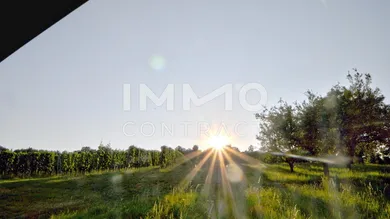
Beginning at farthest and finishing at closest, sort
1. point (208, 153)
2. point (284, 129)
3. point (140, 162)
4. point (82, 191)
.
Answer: point (208, 153), point (140, 162), point (284, 129), point (82, 191)

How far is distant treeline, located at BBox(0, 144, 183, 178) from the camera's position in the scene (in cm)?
1998

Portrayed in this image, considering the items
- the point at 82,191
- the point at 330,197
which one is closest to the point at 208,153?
the point at 82,191

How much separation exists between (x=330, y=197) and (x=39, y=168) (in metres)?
23.5

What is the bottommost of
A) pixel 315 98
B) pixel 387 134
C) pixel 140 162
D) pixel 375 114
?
pixel 140 162

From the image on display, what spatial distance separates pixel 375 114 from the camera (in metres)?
17.1

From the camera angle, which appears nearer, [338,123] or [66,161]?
[338,123]

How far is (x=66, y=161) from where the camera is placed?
74.3 ft

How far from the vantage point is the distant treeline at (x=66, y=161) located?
65.6 ft

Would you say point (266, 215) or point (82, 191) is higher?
point (266, 215)

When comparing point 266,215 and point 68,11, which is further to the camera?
point 266,215

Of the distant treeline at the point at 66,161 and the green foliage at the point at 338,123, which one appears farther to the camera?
the distant treeline at the point at 66,161

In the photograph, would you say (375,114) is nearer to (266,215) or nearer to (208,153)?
(266,215)

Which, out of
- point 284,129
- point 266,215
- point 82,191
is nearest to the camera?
point 266,215

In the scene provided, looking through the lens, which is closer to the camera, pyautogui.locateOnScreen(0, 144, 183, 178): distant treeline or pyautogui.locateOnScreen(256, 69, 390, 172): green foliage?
pyautogui.locateOnScreen(256, 69, 390, 172): green foliage
